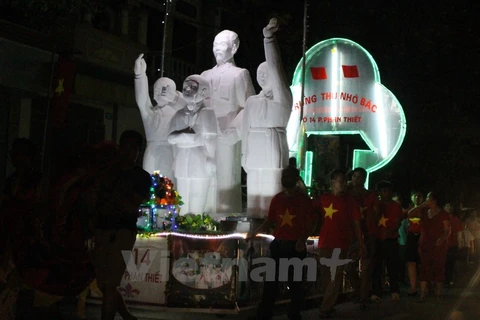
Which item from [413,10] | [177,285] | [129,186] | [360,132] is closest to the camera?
[129,186]

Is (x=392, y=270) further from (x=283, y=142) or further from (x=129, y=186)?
(x=129, y=186)

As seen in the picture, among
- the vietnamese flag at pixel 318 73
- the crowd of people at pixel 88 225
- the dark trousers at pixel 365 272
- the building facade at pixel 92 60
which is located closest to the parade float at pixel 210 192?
the dark trousers at pixel 365 272

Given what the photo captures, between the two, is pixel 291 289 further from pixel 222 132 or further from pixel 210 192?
pixel 222 132

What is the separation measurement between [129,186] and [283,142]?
473 cm

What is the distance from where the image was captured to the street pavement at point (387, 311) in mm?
9789

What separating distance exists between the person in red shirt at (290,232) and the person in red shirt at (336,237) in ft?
1.93

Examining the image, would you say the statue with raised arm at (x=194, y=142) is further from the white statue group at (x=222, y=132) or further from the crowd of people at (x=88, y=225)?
the crowd of people at (x=88, y=225)

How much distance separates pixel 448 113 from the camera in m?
24.5

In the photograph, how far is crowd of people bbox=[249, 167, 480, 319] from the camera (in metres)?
9.05

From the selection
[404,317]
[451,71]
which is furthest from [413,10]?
[404,317]

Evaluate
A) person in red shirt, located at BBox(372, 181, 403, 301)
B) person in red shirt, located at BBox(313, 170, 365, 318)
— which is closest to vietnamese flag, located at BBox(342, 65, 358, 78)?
person in red shirt, located at BBox(372, 181, 403, 301)

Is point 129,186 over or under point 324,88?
under

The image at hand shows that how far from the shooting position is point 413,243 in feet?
46.3

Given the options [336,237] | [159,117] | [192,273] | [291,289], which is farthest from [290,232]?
[159,117]
